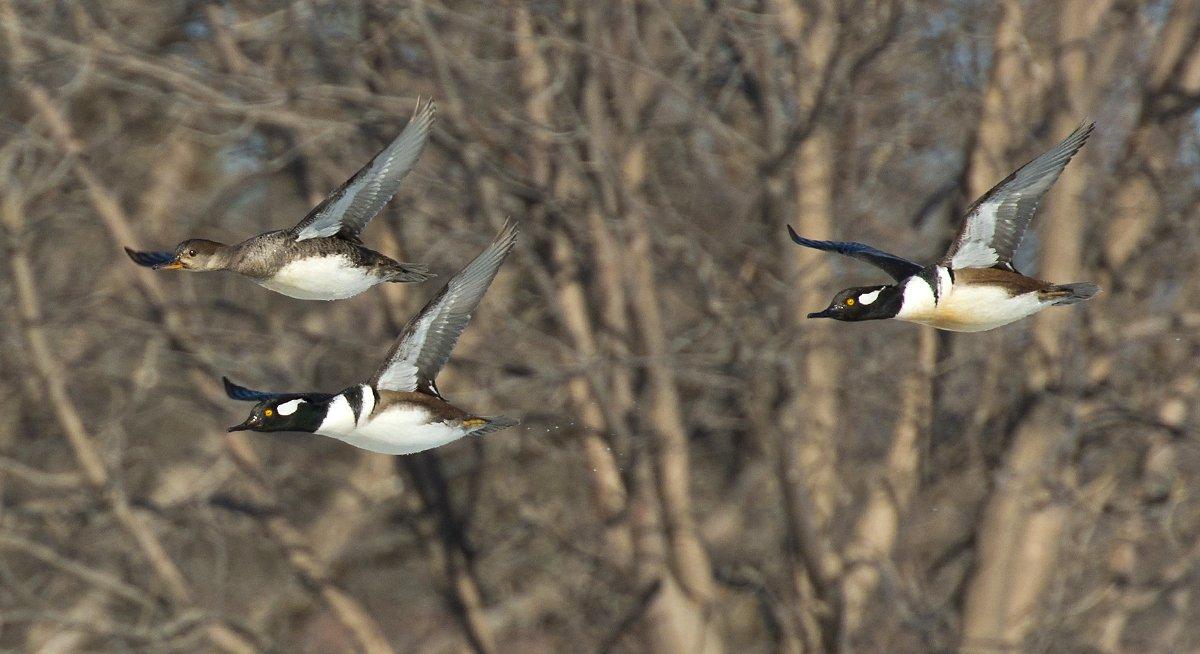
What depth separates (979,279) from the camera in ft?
14.6

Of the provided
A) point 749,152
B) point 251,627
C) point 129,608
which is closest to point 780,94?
point 749,152

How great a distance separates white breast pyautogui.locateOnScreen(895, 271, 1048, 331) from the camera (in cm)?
426

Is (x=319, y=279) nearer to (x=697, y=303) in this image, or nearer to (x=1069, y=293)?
(x=1069, y=293)

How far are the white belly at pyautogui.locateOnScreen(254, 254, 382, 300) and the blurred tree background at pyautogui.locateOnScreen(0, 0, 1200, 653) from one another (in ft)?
16.0

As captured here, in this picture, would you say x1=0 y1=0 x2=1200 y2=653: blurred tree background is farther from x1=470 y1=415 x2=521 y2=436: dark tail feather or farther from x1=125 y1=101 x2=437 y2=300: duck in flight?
x1=470 y1=415 x2=521 y2=436: dark tail feather

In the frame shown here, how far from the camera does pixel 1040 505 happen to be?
10.5 meters

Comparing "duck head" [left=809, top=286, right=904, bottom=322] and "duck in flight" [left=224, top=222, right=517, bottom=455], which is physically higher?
"duck head" [left=809, top=286, right=904, bottom=322]

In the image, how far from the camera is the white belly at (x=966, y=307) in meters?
4.26

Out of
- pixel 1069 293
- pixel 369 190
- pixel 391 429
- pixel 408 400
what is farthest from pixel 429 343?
pixel 1069 293

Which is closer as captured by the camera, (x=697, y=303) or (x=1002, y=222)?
(x=1002, y=222)

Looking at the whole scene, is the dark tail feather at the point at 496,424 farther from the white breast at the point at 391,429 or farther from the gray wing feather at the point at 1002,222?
the gray wing feather at the point at 1002,222

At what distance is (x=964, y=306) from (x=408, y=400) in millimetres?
1648

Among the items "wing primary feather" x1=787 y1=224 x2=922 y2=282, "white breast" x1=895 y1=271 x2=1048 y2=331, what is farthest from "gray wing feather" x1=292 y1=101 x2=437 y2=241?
"white breast" x1=895 y1=271 x2=1048 y2=331

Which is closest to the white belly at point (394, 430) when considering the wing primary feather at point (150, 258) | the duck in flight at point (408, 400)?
the duck in flight at point (408, 400)
